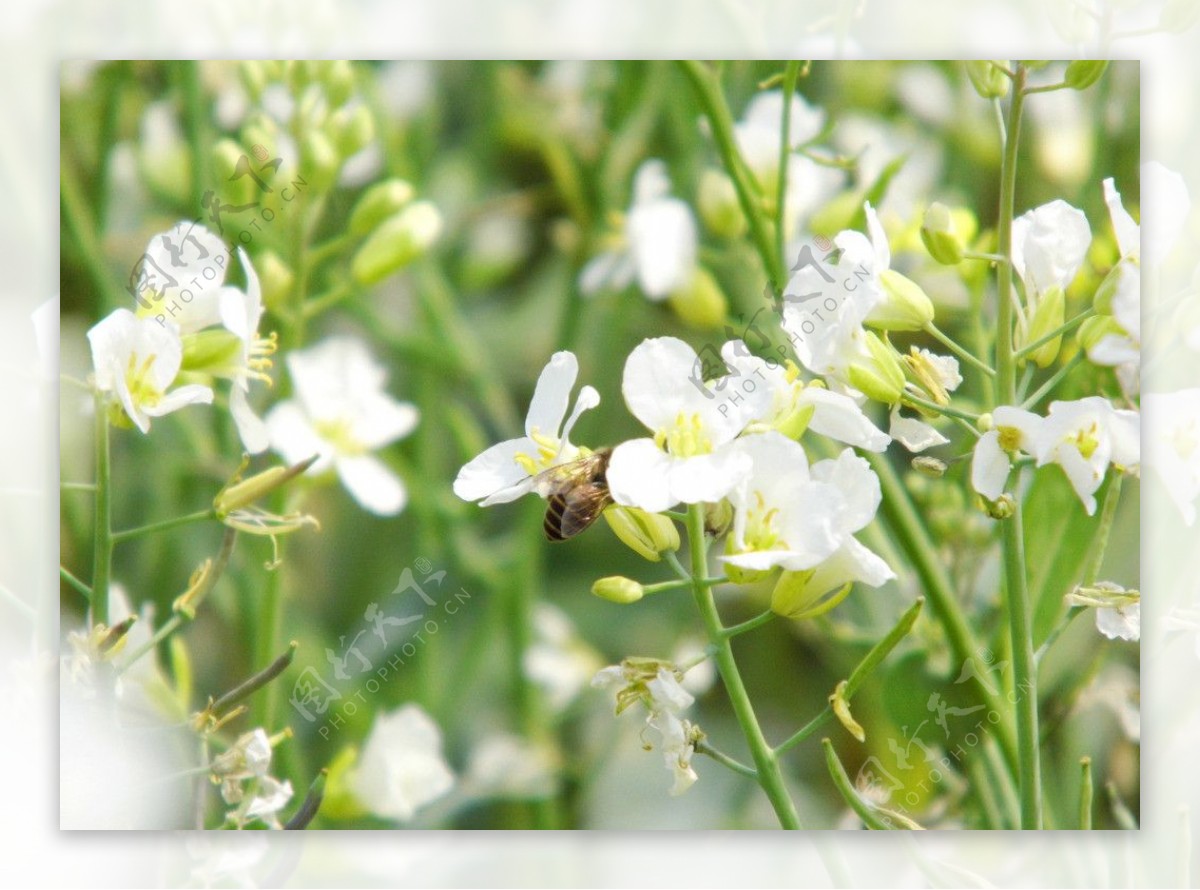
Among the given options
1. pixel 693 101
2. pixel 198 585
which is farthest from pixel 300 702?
pixel 693 101

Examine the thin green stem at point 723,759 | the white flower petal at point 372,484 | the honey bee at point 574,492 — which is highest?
the honey bee at point 574,492

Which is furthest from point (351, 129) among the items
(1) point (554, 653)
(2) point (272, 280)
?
(1) point (554, 653)

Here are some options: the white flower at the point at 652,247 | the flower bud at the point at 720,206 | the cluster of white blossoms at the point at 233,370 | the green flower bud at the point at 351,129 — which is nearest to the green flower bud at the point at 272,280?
the cluster of white blossoms at the point at 233,370

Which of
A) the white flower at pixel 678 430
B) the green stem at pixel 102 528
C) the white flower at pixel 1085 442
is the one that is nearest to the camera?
the white flower at pixel 678 430

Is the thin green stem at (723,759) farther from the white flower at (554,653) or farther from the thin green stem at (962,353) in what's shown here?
the thin green stem at (962,353)

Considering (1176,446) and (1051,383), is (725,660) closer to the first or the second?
(1051,383)

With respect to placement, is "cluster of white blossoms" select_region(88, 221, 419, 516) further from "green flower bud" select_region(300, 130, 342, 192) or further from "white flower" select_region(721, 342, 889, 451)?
"white flower" select_region(721, 342, 889, 451)

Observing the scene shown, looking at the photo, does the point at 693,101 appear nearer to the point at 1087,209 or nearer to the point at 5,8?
the point at 1087,209
